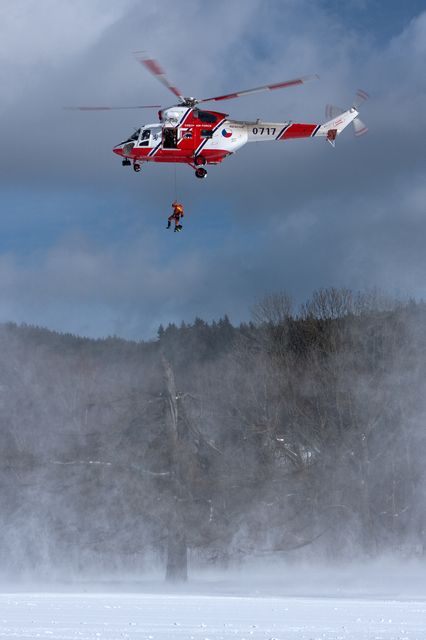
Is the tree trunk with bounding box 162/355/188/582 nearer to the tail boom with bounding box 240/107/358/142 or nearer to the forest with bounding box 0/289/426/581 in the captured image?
the forest with bounding box 0/289/426/581

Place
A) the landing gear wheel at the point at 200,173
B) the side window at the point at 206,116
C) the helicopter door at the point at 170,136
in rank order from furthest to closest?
the side window at the point at 206,116, the helicopter door at the point at 170,136, the landing gear wheel at the point at 200,173

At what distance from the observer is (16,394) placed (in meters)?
33.5

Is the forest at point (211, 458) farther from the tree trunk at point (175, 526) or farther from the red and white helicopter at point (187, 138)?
the red and white helicopter at point (187, 138)

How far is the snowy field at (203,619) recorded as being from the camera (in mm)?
15031

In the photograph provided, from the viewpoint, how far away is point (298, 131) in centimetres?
2409

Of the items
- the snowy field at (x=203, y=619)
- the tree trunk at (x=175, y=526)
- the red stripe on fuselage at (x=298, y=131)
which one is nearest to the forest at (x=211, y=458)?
the tree trunk at (x=175, y=526)

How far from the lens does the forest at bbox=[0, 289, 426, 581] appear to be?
29406 mm

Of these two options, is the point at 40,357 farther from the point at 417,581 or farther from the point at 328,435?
the point at 417,581

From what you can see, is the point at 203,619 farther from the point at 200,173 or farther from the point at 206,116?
the point at 206,116

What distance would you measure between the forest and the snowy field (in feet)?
21.4

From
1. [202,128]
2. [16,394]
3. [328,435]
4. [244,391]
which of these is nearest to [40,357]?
[16,394]

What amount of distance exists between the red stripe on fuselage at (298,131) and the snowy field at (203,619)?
9.72 meters

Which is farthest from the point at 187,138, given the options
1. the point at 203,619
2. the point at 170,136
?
the point at 203,619

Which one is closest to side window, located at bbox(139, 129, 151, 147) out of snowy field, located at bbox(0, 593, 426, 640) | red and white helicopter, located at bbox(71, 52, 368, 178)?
red and white helicopter, located at bbox(71, 52, 368, 178)
